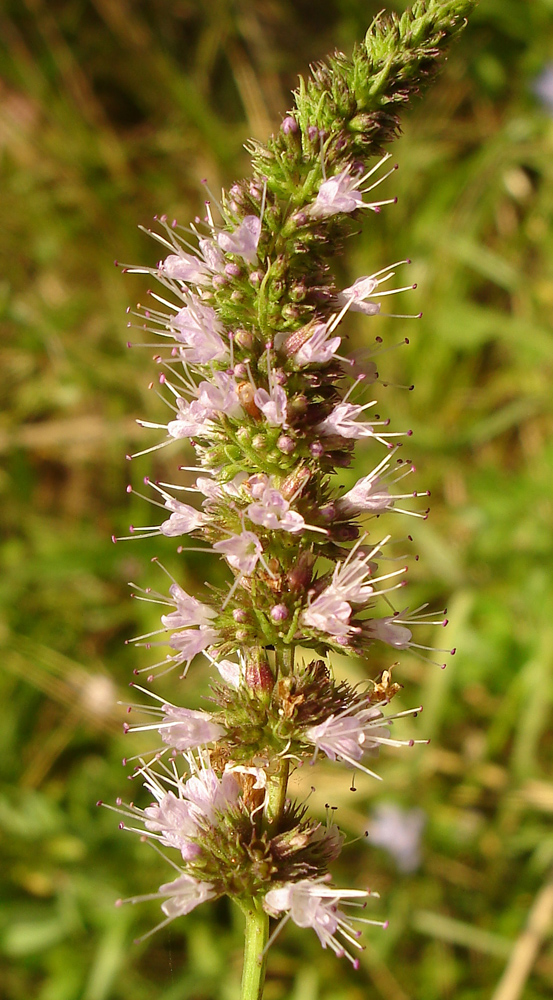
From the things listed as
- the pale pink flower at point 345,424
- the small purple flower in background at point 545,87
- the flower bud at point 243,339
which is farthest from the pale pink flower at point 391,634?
the small purple flower in background at point 545,87

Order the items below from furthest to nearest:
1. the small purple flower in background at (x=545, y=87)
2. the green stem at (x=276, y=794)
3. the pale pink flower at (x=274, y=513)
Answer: the small purple flower in background at (x=545, y=87)
the green stem at (x=276, y=794)
the pale pink flower at (x=274, y=513)

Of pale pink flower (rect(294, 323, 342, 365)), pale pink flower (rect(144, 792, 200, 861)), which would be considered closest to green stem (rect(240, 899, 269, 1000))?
pale pink flower (rect(144, 792, 200, 861))

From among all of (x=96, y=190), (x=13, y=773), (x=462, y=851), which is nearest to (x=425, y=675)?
(x=462, y=851)

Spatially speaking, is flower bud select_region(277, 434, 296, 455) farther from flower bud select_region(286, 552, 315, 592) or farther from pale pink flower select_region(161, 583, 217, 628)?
pale pink flower select_region(161, 583, 217, 628)

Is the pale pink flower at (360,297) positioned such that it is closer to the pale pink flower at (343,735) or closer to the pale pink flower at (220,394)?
the pale pink flower at (220,394)

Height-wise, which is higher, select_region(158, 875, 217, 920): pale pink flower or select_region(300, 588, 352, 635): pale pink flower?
select_region(300, 588, 352, 635): pale pink flower

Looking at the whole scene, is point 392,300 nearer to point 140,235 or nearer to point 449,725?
point 140,235
